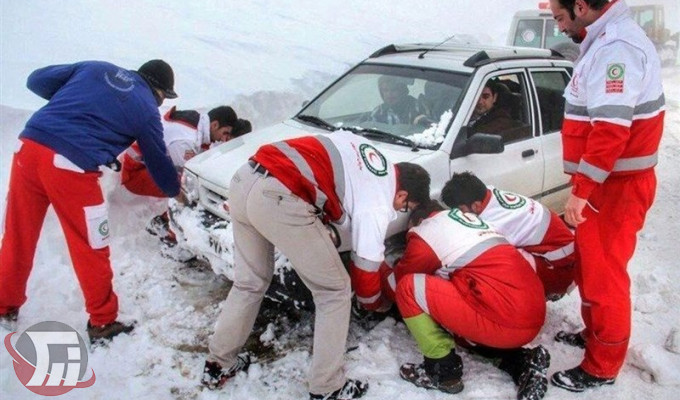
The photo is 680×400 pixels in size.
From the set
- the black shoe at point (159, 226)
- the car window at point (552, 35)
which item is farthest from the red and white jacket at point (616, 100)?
the car window at point (552, 35)

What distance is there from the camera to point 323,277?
2383 millimetres

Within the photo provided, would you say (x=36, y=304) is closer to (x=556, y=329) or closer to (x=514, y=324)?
(x=514, y=324)

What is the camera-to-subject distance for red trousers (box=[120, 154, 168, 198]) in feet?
12.7

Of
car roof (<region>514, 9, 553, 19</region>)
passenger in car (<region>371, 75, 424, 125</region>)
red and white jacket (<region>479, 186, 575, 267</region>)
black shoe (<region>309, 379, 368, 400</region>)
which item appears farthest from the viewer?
car roof (<region>514, 9, 553, 19</region>)

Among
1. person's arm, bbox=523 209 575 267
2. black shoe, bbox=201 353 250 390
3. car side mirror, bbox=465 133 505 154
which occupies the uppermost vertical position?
car side mirror, bbox=465 133 505 154

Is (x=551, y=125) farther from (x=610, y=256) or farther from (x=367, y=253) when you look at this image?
(x=367, y=253)

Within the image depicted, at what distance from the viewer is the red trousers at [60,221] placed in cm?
263

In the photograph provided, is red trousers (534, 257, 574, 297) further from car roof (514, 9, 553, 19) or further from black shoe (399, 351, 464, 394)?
car roof (514, 9, 553, 19)

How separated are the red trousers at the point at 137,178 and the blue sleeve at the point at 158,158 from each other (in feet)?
2.41

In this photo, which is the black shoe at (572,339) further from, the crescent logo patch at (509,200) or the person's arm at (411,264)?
the person's arm at (411,264)

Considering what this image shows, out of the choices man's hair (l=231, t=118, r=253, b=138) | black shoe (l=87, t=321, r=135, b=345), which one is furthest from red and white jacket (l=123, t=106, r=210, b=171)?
black shoe (l=87, t=321, r=135, b=345)

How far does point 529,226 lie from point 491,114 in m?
0.95

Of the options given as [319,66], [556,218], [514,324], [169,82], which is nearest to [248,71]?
[319,66]

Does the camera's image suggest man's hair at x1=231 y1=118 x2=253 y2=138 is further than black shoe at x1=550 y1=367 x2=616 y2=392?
Yes
